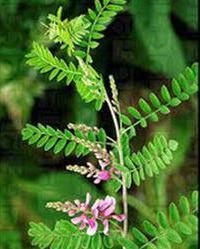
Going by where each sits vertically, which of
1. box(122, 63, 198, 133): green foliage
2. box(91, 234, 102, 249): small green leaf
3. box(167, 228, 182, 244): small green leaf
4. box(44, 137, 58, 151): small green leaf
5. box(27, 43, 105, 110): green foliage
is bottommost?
box(91, 234, 102, 249): small green leaf

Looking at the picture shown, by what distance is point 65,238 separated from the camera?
20.3 inches

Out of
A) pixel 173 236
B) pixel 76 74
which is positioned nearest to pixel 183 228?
pixel 173 236

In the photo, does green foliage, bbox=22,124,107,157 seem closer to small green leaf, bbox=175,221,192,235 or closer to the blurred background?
small green leaf, bbox=175,221,192,235

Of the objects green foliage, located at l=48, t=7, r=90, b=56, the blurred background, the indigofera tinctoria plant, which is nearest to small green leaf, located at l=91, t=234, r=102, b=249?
the indigofera tinctoria plant

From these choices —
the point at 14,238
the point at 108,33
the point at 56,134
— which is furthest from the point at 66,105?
the point at 56,134

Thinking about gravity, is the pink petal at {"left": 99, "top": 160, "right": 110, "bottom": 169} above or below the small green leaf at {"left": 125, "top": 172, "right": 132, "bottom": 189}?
above

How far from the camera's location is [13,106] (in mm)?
1486

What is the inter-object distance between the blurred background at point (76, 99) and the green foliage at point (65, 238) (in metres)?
A: 0.81

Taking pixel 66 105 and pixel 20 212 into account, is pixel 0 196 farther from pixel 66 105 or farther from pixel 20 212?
pixel 66 105

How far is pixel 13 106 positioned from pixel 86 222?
1000 millimetres

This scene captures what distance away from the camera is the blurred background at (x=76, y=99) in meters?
1.40

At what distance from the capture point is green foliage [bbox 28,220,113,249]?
0.51 meters

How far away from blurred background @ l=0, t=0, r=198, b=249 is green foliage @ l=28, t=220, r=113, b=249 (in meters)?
0.81

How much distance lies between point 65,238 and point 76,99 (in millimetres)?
980
